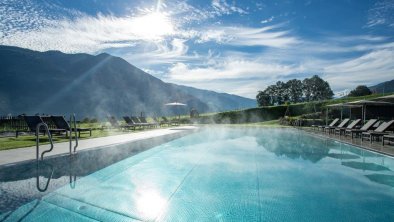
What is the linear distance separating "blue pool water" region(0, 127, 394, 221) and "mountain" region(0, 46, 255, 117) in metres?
77.0

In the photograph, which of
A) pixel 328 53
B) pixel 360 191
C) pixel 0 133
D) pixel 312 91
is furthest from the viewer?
pixel 312 91

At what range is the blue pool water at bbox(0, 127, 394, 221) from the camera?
385cm

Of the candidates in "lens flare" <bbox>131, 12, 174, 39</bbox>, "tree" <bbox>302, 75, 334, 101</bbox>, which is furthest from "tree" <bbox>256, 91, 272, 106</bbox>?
"lens flare" <bbox>131, 12, 174, 39</bbox>

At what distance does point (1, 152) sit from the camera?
22.4 ft

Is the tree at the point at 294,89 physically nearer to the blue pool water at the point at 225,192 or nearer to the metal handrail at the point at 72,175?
the blue pool water at the point at 225,192

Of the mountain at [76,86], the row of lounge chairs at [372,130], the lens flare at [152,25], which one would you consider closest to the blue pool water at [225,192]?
the row of lounge chairs at [372,130]

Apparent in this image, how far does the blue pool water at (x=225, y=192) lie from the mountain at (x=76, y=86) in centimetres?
7703

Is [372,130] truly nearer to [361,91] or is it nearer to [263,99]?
[361,91]

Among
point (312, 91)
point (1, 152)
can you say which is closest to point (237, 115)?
point (1, 152)

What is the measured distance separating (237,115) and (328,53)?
11.9 metres

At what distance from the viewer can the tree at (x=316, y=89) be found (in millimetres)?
70562

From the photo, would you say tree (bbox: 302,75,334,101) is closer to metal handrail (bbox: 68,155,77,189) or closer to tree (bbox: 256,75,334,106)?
tree (bbox: 256,75,334,106)

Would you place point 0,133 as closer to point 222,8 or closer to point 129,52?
point 222,8

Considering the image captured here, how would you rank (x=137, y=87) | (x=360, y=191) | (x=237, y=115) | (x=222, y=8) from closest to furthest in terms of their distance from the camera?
1. (x=360, y=191)
2. (x=222, y=8)
3. (x=237, y=115)
4. (x=137, y=87)
